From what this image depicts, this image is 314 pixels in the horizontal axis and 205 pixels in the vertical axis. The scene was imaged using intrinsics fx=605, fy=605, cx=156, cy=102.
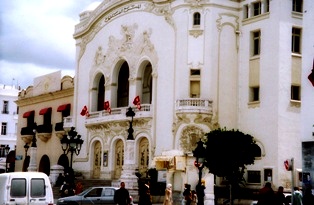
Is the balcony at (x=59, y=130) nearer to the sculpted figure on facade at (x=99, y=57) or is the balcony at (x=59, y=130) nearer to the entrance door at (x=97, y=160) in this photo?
the entrance door at (x=97, y=160)

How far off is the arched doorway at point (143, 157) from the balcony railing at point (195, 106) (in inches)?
202

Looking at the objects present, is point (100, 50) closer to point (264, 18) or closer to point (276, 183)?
point (264, 18)

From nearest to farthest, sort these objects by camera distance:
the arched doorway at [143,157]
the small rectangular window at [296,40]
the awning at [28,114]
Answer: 1. the small rectangular window at [296,40]
2. the arched doorway at [143,157]
3. the awning at [28,114]

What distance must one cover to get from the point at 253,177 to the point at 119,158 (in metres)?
11.7

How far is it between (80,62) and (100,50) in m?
3.64

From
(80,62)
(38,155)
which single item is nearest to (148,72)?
(80,62)

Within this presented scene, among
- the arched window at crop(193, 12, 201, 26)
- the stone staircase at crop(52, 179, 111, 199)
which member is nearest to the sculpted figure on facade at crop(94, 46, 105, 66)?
the stone staircase at crop(52, 179, 111, 199)

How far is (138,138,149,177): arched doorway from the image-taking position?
42500 mm

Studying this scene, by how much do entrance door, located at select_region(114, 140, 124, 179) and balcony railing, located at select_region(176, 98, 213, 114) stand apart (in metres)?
8.18

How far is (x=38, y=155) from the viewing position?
57812 mm

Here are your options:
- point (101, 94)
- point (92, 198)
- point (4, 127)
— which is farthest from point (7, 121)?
point (92, 198)

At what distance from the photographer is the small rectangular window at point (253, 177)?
3775 centimetres

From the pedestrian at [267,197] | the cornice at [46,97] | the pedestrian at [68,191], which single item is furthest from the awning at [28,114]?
the pedestrian at [267,197]

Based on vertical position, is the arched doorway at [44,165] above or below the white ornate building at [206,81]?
below
